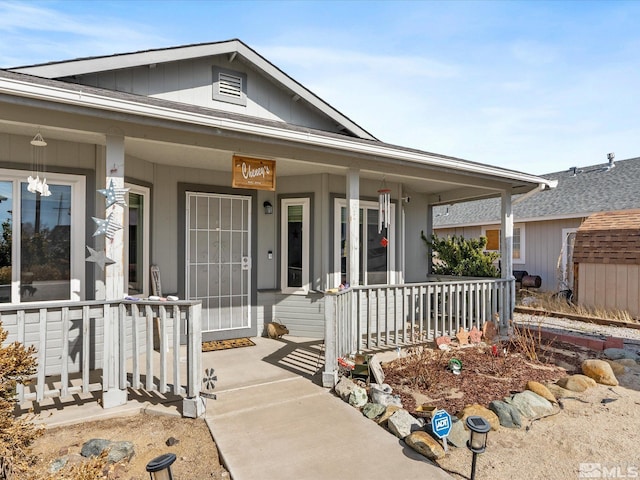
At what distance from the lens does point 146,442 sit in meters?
3.04

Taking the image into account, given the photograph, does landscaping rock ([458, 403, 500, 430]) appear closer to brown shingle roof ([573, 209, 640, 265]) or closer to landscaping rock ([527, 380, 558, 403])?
landscaping rock ([527, 380, 558, 403])

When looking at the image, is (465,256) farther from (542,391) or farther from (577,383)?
(542,391)

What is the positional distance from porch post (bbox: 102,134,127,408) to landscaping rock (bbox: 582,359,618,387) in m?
5.33

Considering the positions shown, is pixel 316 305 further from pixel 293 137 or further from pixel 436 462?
pixel 436 462

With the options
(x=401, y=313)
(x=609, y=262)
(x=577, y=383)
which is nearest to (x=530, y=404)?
(x=577, y=383)

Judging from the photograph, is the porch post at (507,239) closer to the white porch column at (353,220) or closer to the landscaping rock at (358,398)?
the white porch column at (353,220)

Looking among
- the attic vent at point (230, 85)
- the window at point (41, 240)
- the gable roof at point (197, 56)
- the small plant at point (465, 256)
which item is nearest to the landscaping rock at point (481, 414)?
the window at point (41, 240)

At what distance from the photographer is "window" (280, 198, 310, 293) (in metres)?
6.50

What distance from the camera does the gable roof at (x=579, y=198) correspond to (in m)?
11.2

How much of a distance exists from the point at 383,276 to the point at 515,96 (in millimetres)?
5729

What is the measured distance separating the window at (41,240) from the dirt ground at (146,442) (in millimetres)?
1991

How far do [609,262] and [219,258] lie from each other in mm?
8739

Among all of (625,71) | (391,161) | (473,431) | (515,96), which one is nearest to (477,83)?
(515,96)

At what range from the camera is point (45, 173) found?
4418mm
